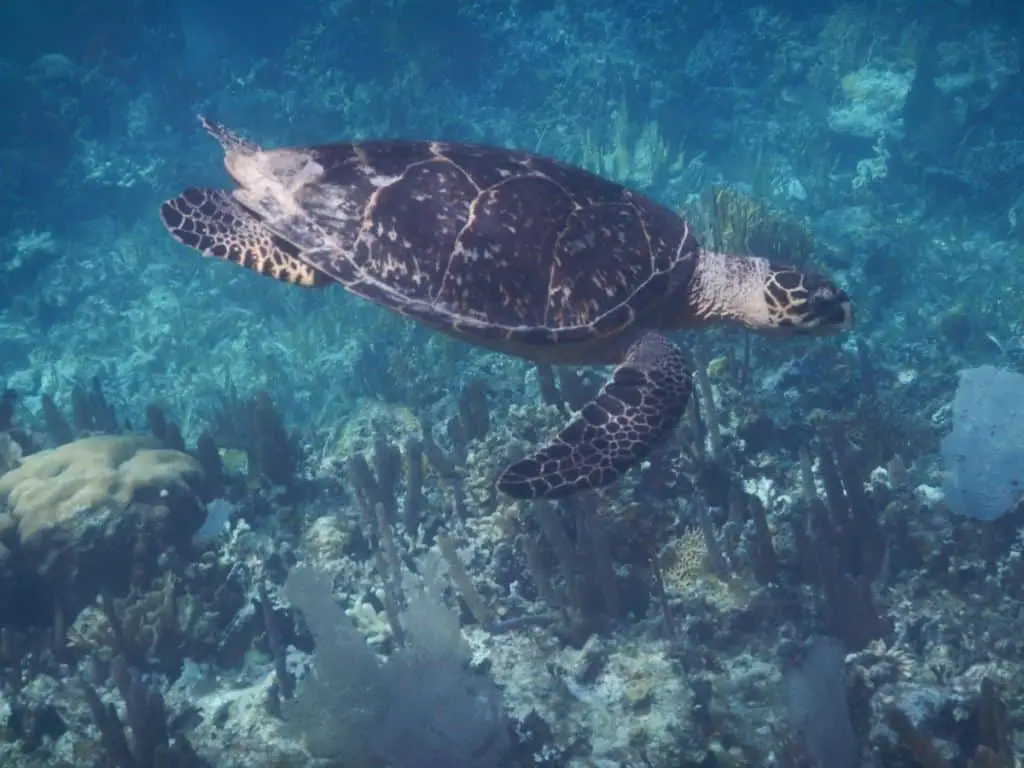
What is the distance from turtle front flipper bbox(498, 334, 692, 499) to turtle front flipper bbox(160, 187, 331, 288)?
228 centimetres

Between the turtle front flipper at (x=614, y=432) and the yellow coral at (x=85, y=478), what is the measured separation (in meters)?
4.06

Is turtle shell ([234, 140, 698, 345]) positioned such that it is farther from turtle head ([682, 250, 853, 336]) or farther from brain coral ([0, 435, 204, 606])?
brain coral ([0, 435, 204, 606])

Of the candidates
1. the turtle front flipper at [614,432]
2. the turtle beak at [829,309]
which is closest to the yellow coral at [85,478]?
the turtle front flipper at [614,432]

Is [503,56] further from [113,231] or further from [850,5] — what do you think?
[113,231]

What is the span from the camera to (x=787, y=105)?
17.7 meters

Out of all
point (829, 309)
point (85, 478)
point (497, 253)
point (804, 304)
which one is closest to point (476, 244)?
point (497, 253)

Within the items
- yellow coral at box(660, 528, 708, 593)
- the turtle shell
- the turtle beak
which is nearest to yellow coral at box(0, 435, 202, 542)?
the turtle shell

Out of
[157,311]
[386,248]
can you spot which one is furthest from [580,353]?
[157,311]

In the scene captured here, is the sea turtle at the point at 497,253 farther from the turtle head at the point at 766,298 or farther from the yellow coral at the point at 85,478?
the yellow coral at the point at 85,478

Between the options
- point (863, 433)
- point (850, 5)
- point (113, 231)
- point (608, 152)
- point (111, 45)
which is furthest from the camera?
point (111, 45)

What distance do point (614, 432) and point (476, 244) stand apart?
5.12 ft

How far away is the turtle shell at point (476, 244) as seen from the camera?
4.56 m

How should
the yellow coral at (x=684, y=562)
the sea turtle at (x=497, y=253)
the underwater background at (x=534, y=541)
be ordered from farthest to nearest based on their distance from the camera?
the yellow coral at (x=684, y=562) → the sea turtle at (x=497, y=253) → the underwater background at (x=534, y=541)

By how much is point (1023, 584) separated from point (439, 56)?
1951cm
